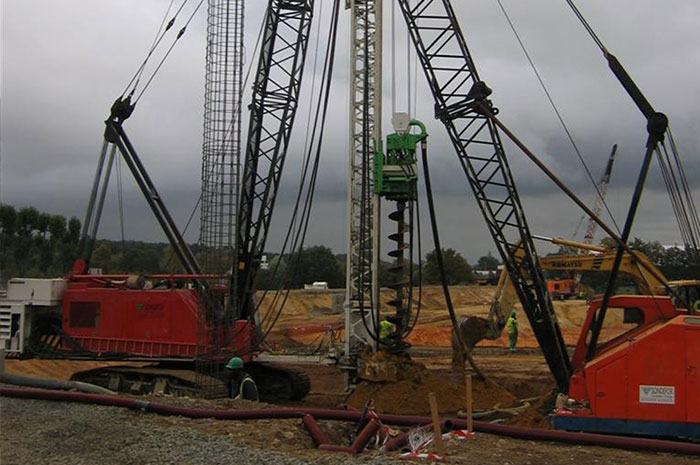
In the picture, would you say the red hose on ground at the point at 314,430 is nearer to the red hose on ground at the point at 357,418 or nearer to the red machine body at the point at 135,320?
the red hose on ground at the point at 357,418

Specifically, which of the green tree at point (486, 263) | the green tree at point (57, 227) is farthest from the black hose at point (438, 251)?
the green tree at point (486, 263)

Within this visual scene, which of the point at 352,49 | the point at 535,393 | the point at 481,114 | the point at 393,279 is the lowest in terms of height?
the point at 535,393

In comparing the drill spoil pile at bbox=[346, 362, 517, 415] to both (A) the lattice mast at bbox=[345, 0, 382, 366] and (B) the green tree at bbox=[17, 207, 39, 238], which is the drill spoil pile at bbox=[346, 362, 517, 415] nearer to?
(A) the lattice mast at bbox=[345, 0, 382, 366]

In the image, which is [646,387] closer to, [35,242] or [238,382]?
[238,382]

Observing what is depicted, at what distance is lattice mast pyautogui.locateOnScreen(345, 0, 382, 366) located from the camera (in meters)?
17.1

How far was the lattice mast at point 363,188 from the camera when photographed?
1711 cm

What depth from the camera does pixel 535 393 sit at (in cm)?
1725

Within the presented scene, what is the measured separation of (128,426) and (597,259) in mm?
12637

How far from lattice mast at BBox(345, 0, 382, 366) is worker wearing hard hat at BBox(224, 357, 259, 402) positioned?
9.45 ft

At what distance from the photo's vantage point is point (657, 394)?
33.5 feet

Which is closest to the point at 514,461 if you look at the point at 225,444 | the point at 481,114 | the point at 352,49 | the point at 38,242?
the point at 225,444

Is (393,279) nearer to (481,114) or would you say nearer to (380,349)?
(380,349)

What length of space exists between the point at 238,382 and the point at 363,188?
5.31m

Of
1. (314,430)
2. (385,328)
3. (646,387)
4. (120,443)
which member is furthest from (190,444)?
(385,328)
